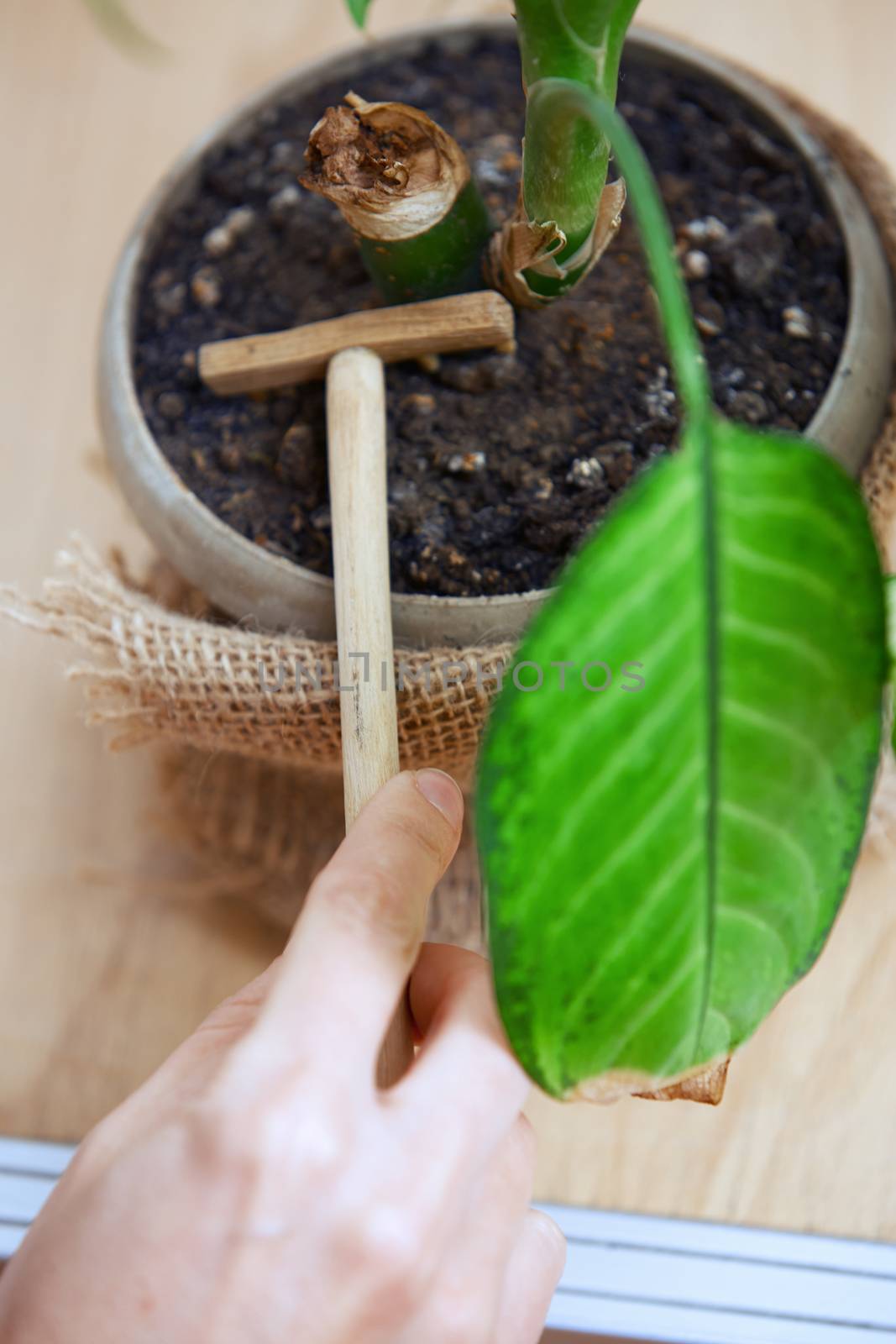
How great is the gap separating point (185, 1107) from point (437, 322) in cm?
37

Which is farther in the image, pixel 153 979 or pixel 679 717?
pixel 153 979

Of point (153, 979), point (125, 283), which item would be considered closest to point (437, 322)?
point (125, 283)

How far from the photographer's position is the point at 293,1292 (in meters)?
0.33

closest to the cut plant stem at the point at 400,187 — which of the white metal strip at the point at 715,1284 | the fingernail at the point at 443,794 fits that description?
the fingernail at the point at 443,794

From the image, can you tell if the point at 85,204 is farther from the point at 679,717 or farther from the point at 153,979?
the point at 679,717

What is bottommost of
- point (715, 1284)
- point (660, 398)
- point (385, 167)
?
point (715, 1284)

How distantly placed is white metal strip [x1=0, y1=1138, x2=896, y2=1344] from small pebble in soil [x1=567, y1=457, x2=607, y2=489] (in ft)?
1.48

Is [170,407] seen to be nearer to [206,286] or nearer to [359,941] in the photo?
[206,286]

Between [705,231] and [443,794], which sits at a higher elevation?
[705,231]

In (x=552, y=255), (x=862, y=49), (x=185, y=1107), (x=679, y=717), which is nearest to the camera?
(x=679, y=717)

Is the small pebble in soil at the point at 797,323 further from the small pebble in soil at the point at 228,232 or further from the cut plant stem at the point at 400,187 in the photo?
the small pebble in soil at the point at 228,232

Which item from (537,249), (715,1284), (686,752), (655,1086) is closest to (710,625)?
(686,752)

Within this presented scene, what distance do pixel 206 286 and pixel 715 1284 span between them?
663mm

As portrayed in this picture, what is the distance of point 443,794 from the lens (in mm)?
419
